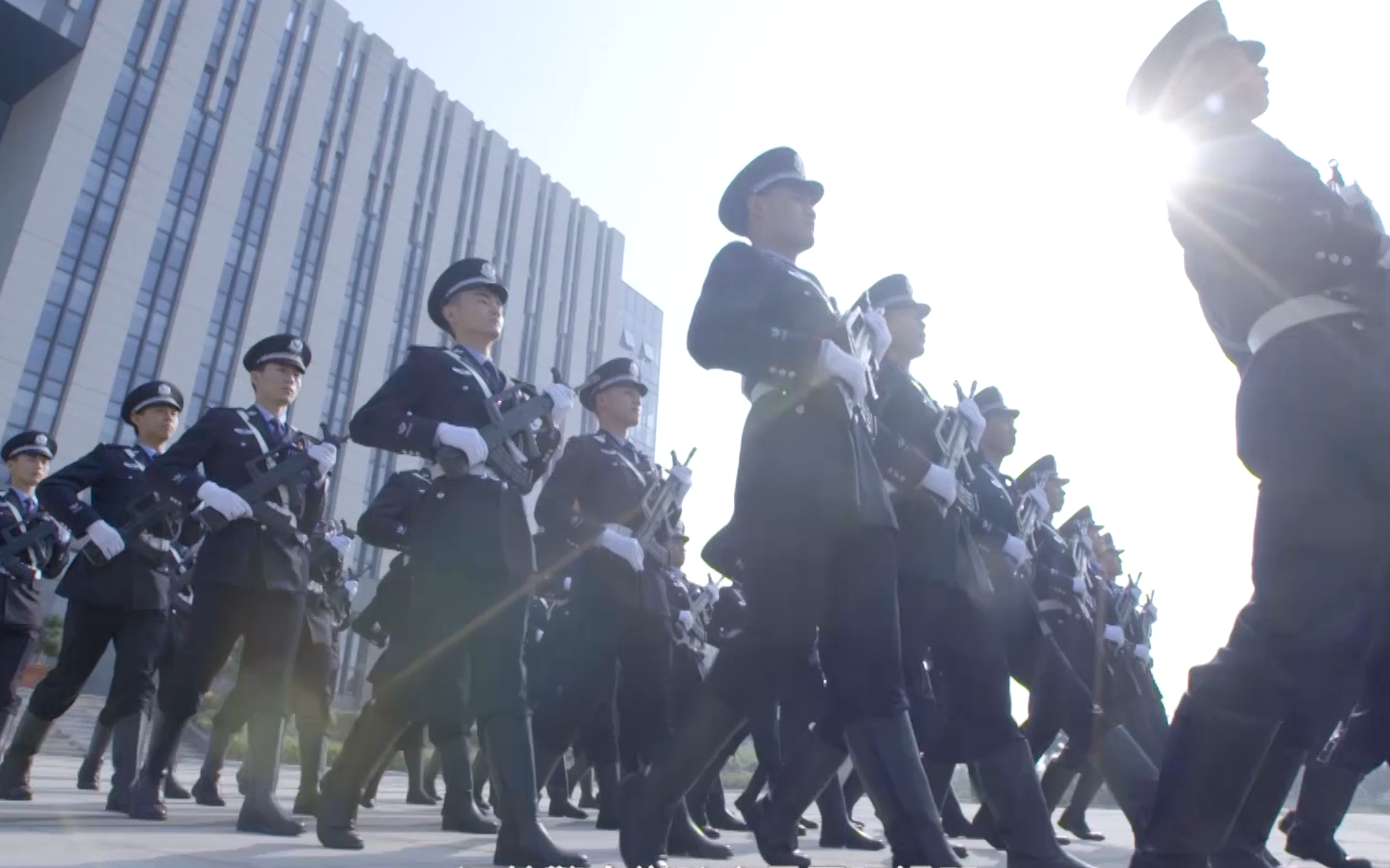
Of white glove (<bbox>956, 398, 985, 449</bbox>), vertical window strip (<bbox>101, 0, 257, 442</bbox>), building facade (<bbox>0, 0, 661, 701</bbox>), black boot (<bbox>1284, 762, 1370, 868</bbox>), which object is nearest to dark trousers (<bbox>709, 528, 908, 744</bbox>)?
white glove (<bbox>956, 398, 985, 449</bbox>)

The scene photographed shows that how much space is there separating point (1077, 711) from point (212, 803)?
4.90 metres

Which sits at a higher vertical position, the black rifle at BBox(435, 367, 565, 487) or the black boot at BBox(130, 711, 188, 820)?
the black rifle at BBox(435, 367, 565, 487)

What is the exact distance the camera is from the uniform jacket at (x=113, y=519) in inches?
225

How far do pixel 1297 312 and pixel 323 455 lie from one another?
4.15m

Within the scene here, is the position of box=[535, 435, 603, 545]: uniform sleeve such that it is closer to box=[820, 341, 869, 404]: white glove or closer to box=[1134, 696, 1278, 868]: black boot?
box=[820, 341, 869, 404]: white glove

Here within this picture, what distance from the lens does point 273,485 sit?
500cm

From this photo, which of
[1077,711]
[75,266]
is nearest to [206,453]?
[1077,711]

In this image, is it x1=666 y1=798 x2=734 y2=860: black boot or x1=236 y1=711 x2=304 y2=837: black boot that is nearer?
x1=236 y1=711 x2=304 y2=837: black boot

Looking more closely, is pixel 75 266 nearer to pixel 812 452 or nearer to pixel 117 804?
pixel 117 804

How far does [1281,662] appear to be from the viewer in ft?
7.31

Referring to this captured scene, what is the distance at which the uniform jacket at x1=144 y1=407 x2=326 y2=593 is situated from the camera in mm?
4770

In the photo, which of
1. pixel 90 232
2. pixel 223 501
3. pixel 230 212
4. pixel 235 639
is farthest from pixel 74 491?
pixel 230 212

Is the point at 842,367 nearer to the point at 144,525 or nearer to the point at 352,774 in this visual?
the point at 352,774

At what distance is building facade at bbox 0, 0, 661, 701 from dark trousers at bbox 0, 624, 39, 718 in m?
21.8
